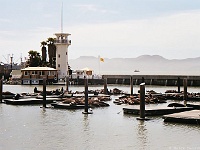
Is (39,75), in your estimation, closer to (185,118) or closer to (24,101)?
(24,101)

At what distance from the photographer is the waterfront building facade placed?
77.4 meters

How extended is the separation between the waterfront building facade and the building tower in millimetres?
1768

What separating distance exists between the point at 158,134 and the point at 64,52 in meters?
60.2

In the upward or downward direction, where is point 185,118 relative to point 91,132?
upward

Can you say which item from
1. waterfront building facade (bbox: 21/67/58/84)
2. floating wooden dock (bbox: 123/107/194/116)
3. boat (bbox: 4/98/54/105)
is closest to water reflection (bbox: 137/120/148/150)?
floating wooden dock (bbox: 123/107/194/116)

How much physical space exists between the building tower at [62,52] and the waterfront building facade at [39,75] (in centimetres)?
177

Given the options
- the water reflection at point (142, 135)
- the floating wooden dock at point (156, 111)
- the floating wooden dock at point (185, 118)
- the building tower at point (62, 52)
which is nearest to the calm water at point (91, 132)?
the water reflection at point (142, 135)

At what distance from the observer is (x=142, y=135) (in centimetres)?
2033

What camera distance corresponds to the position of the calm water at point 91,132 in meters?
17.9

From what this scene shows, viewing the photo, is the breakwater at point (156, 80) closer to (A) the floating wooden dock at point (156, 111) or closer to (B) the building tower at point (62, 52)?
(B) the building tower at point (62, 52)

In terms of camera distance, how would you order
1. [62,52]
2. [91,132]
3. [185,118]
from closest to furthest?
[91,132] < [185,118] < [62,52]

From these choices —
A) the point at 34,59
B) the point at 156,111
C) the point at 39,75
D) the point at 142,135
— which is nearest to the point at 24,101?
the point at 156,111

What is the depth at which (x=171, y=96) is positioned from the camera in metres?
40.8

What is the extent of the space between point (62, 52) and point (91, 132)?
58891 mm
